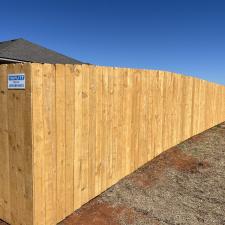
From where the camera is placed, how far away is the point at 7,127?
4242 mm

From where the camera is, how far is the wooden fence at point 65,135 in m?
3.95

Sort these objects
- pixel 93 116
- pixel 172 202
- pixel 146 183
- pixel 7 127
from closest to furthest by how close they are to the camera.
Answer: pixel 7 127 → pixel 93 116 → pixel 172 202 → pixel 146 183

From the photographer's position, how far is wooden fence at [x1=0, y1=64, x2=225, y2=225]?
155 inches

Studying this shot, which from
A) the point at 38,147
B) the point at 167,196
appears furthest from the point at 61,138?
the point at 167,196

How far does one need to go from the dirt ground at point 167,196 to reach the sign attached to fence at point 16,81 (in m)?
2.18

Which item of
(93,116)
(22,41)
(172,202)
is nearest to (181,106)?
Result: (172,202)

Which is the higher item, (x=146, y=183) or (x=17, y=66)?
(x=17, y=66)

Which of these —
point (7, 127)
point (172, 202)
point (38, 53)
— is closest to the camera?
point (7, 127)

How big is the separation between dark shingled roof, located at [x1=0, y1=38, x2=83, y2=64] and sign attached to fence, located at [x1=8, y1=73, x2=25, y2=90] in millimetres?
8200

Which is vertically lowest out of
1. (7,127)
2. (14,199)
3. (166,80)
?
(14,199)

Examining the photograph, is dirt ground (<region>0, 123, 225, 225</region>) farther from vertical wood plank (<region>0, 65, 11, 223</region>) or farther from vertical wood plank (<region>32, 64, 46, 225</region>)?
vertical wood plank (<region>0, 65, 11, 223</region>)

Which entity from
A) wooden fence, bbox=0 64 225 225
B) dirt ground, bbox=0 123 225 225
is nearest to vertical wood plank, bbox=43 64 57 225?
wooden fence, bbox=0 64 225 225

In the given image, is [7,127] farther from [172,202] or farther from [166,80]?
[166,80]

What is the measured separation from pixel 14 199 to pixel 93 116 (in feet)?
5.91
